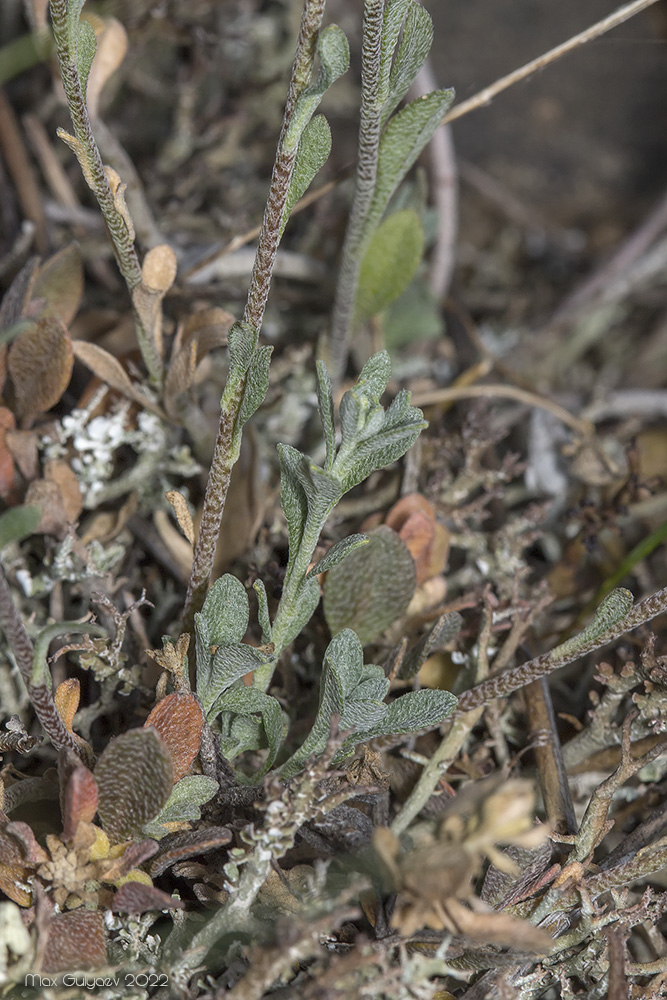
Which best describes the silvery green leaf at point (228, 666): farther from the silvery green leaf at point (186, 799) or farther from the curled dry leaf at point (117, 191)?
the curled dry leaf at point (117, 191)

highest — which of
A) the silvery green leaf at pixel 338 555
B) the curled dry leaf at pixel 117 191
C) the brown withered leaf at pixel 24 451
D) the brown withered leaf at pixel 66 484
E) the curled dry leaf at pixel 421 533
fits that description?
the curled dry leaf at pixel 117 191

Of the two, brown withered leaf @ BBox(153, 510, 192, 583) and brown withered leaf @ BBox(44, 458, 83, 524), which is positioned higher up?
brown withered leaf @ BBox(44, 458, 83, 524)

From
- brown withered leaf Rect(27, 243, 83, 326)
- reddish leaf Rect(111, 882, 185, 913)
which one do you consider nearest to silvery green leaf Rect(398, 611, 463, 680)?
reddish leaf Rect(111, 882, 185, 913)

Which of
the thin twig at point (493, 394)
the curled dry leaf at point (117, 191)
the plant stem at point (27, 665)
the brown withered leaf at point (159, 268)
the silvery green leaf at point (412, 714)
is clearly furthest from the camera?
the thin twig at point (493, 394)

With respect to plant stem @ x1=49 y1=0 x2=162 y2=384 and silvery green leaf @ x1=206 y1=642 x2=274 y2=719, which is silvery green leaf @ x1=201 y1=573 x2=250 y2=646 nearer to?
silvery green leaf @ x1=206 y1=642 x2=274 y2=719

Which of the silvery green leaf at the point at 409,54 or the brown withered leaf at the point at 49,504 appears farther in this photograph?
the brown withered leaf at the point at 49,504

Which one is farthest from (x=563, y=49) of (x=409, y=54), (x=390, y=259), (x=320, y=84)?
(x=320, y=84)

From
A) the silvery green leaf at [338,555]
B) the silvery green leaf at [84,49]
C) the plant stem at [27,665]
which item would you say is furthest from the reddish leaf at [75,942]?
the silvery green leaf at [84,49]
